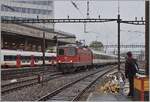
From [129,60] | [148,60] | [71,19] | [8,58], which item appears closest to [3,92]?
[129,60]

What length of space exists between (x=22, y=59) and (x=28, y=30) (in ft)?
48.6

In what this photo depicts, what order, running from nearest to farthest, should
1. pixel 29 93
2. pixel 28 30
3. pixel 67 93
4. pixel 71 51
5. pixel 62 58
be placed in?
pixel 29 93 → pixel 67 93 → pixel 62 58 → pixel 71 51 → pixel 28 30

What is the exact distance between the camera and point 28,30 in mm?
78688

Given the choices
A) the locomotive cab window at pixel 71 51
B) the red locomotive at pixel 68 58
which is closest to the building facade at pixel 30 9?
the red locomotive at pixel 68 58

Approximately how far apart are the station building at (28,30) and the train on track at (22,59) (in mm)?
3948

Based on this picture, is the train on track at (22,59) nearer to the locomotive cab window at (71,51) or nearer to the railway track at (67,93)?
the locomotive cab window at (71,51)

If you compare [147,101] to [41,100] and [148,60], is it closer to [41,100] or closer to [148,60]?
[148,60]

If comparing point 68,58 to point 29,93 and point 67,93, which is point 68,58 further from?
point 29,93

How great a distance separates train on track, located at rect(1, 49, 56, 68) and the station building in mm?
3948

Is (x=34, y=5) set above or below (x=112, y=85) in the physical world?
above

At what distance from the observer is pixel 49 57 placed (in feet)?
246

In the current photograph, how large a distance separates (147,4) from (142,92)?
3.20 metres

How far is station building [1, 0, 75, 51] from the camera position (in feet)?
242

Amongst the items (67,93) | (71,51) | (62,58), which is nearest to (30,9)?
(71,51)
